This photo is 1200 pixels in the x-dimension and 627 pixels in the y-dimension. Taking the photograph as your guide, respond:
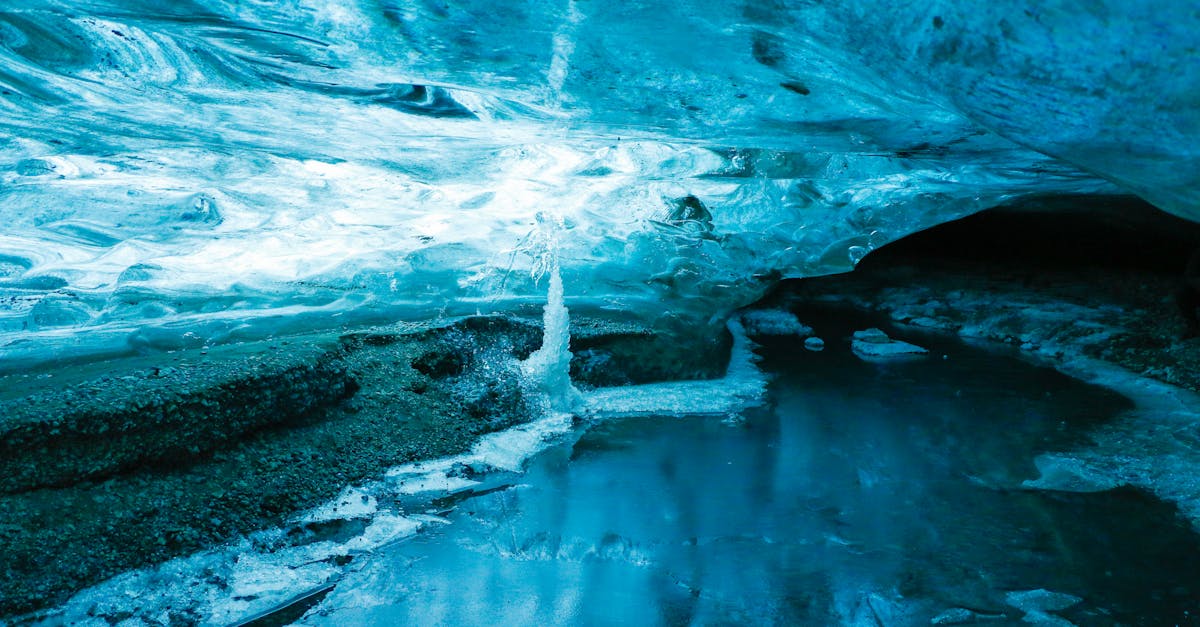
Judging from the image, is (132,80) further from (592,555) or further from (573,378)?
(592,555)

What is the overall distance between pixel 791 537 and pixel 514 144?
9.57 ft

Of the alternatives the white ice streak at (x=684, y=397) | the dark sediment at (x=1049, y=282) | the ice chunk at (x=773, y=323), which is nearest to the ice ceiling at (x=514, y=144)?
the ice chunk at (x=773, y=323)

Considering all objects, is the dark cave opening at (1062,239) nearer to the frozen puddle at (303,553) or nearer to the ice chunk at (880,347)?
the ice chunk at (880,347)

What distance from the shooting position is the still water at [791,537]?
236cm

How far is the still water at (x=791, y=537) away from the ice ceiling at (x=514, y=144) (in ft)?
4.01

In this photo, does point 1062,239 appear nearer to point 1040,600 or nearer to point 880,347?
point 880,347

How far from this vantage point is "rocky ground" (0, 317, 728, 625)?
8.16 feet

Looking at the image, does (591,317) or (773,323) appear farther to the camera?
(773,323)

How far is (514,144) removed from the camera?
491cm

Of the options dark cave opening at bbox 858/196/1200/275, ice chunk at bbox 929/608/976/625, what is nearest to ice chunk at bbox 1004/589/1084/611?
ice chunk at bbox 929/608/976/625

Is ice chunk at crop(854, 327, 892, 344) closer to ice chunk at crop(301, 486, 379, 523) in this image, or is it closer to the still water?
the still water

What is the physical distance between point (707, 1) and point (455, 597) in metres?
2.53

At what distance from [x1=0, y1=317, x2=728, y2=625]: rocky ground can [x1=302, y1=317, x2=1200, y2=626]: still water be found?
1.54 feet

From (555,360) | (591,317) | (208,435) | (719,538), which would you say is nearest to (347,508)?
(208,435)
